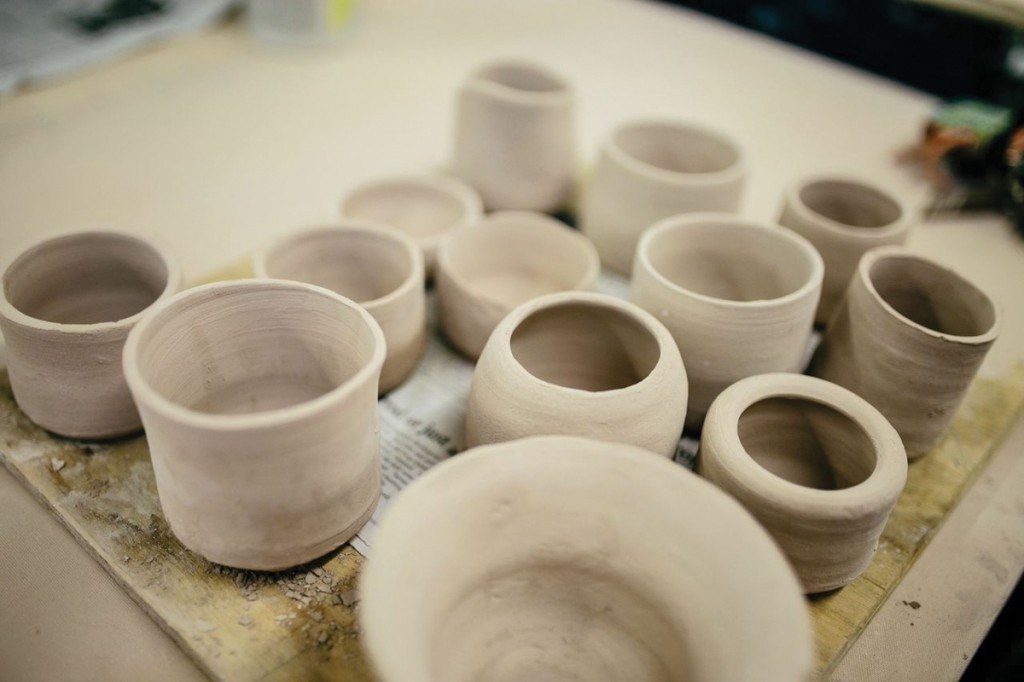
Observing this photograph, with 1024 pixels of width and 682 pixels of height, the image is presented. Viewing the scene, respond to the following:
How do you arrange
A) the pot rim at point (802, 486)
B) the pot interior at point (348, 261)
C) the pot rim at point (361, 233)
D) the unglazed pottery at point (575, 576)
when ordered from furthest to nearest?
the pot interior at point (348, 261) < the pot rim at point (361, 233) < the pot rim at point (802, 486) < the unglazed pottery at point (575, 576)

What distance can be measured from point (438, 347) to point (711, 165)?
822 mm

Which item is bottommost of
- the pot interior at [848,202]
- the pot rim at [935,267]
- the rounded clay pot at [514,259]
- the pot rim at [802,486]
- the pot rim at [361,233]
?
the rounded clay pot at [514,259]

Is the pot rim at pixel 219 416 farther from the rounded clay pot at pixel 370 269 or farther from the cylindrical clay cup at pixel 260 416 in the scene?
the rounded clay pot at pixel 370 269

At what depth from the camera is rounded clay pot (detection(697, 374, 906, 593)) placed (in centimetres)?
98

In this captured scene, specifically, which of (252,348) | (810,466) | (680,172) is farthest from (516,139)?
(810,466)

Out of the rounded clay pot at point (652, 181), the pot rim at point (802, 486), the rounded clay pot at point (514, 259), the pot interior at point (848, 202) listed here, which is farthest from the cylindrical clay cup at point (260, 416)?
the pot interior at point (848, 202)

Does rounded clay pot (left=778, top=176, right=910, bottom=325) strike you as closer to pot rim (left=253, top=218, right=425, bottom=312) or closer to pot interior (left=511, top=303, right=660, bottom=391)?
pot interior (left=511, top=303, right=660, bottom=391)

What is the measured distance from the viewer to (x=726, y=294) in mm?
1501

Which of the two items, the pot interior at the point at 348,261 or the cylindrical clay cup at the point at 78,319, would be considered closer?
the cylindrical clay cup at the point at 78,319

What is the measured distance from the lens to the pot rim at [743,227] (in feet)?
3.96

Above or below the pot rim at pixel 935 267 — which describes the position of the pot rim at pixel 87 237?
below

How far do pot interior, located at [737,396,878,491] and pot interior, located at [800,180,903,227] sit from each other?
0.68 meters

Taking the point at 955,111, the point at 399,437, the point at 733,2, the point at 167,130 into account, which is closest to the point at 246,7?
the point at 167,130

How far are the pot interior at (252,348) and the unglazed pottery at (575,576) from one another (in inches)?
10.8
